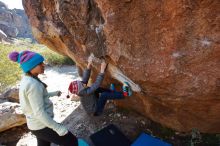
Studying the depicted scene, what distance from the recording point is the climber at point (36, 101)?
3.04 meters

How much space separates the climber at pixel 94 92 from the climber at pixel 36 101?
734 millimetres

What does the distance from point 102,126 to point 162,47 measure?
7.42 ft

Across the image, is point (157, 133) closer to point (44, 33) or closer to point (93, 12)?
point (93, 12)

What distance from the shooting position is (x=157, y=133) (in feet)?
15.4

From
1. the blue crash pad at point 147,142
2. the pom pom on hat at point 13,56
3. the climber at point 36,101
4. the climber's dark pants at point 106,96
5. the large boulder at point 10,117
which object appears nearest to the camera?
the climber at point 36,101

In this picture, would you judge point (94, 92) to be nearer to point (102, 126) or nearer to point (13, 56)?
point (102, 126)

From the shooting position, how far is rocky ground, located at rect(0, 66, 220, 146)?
4.52m

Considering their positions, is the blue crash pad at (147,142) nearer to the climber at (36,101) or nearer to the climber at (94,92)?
the climber at (94,92)

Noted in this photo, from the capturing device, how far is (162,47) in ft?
10.8

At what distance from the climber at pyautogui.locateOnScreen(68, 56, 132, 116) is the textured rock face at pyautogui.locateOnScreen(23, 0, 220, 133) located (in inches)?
6.8

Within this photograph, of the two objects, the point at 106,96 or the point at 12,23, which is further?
the point at 12,23

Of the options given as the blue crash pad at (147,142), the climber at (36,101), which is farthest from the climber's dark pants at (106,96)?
the climber at (36,101)

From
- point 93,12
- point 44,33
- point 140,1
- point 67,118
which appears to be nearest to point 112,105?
point 67,118

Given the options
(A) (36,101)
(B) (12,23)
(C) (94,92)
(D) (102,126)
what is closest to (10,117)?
(D) (102,126)
